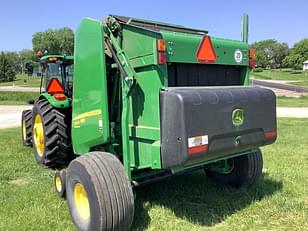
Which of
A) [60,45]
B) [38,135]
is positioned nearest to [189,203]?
[38,135]

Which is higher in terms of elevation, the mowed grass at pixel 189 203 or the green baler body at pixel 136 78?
the green baler body at pixel 136 78

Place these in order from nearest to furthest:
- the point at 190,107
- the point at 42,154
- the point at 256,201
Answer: the point at 190,107 < the point at 256,201 < the point at 42,154

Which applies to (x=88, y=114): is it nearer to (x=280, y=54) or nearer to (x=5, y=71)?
(x=5, y=71)

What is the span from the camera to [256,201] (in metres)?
4.49

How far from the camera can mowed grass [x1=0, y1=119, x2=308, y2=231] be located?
12.8 feet

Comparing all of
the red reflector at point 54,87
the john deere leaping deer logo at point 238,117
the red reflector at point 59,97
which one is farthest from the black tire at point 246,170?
the red reflector at point 54,87

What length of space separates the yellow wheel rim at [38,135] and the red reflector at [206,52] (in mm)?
3484

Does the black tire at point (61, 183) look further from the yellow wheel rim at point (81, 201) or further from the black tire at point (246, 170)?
the black tire at point (246, 170)

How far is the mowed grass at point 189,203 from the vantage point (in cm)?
391

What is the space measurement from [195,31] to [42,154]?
3.42 metres

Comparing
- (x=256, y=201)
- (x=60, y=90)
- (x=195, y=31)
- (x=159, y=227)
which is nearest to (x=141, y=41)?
(x=195, y=31)

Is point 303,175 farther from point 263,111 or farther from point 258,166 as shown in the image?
point 263,111

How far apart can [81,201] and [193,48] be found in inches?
74.9

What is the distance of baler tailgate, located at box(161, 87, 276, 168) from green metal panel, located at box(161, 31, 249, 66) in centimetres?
37
